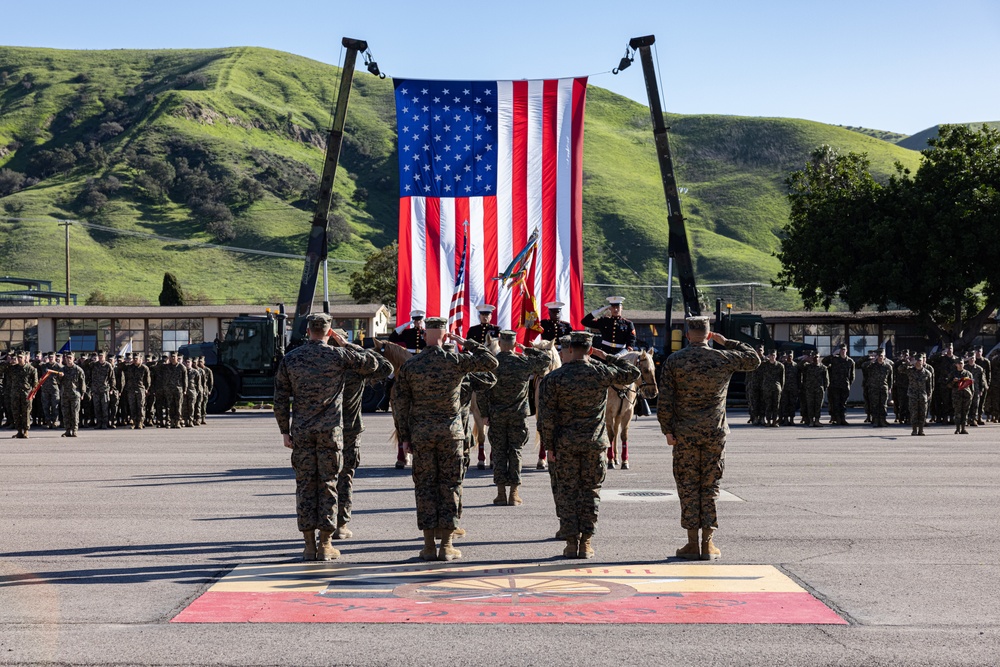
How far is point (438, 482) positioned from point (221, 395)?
2700 cm

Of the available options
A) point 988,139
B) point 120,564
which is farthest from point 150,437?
point 988,139

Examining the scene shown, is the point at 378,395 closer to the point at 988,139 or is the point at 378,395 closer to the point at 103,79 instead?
the point at 988,139

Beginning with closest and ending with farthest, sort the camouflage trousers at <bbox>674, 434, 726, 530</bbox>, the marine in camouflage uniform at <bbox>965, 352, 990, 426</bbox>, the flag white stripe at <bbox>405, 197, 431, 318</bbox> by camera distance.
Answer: the camouflage trousers at <bbox>674, 434, 726, 530</bbox> < the flag white stripe at <bbox>405, 197, 431, 318</bbox> < the marine in camouflage uniform at <bbox>965, 352, 990, 426</bbox>

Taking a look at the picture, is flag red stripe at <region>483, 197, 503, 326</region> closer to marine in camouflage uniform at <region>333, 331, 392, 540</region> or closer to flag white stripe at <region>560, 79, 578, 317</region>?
flag white stripe at <region>560, 79, 578, 317</region>

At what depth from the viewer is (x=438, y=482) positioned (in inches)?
369

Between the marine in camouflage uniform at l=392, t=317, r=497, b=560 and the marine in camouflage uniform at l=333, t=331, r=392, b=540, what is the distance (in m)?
0.34

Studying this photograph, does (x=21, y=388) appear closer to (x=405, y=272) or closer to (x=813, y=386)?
(x=405, y=272)

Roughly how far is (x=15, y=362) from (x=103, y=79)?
153 metres

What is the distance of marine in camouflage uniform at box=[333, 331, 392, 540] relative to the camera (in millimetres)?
9898

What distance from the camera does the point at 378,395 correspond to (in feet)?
114

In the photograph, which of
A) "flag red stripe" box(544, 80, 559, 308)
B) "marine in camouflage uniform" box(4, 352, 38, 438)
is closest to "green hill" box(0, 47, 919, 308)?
"marine in camouflage uniform" box(4, 352, 38, 438)

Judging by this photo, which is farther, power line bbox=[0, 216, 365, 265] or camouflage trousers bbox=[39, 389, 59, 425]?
power line bbox=[0, 216, 365, 265]

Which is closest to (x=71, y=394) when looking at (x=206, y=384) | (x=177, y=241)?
(x=206, y=384)

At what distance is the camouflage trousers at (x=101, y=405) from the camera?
2795 cm
